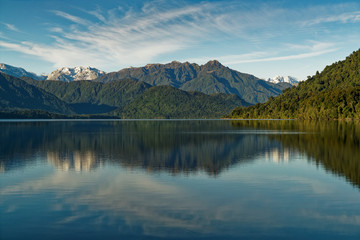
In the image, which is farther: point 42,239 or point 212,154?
point 212,154

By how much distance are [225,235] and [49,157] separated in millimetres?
47153

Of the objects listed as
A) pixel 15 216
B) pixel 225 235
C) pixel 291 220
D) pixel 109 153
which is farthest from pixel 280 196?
pixel 109 153

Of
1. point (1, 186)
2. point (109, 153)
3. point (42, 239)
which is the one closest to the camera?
point (42, 239)

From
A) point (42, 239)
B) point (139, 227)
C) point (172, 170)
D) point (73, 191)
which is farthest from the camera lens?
point (172, 170)

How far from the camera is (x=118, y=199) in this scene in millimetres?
30203

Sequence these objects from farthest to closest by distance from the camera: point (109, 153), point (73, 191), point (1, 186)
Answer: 1. point (109, 153)
2. point (1, 186)
3. point (73, 191)

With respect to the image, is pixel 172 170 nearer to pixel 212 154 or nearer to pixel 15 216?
pixel 212 154

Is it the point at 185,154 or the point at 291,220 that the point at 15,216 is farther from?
the point at 185,154

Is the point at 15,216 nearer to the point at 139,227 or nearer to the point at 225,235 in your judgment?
the point at 139,227

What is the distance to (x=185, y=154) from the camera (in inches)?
2447

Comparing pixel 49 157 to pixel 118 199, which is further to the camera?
pixel 49 157

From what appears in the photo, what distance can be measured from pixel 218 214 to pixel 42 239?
42.5ft

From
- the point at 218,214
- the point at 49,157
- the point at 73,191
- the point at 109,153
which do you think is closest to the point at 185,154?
the point at 109,153

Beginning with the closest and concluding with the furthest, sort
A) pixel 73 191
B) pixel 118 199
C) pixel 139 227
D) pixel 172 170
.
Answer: pixel 139 227, pixel 118 199, pixel 73 191, pixel 172 170
